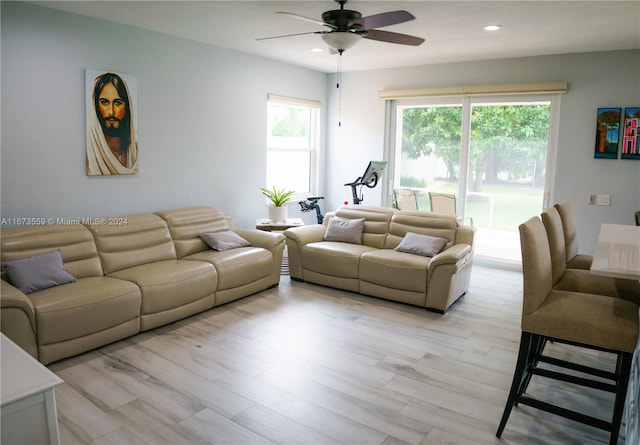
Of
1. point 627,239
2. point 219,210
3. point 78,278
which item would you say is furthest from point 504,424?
point 219,210

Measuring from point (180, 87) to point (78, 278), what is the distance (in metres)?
2.28

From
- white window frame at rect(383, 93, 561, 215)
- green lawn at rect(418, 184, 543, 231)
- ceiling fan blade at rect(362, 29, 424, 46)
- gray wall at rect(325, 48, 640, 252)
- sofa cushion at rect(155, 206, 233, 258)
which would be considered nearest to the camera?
ceiling fan blade at rect(362, 29, 424, 46)

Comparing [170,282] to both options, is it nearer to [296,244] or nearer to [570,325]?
[296,244]

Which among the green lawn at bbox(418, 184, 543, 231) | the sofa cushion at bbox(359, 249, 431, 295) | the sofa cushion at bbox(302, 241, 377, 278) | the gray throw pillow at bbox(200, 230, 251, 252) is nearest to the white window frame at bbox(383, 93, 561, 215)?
the green lawn at bbox(418, 184, 543, 231)

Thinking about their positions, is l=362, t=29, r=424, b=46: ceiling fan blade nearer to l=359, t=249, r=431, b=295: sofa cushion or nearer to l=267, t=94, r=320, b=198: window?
l=359, t=249, r=431, b=295: sofa cushion

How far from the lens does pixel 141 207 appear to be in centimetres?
473

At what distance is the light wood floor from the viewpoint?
8.21ft

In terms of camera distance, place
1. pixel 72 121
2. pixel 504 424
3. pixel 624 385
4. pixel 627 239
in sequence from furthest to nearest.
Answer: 1. pixel 72 121
2. pixel 627 239
3. pixel 504 424
4. pixel 624 385

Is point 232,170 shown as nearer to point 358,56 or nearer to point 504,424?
point 358,56

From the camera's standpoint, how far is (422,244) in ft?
15.6

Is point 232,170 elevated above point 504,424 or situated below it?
above

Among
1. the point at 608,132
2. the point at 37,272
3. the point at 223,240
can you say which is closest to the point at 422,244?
the point at 223,240

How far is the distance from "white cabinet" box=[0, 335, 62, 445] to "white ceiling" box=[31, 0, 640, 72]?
2941 millimetres

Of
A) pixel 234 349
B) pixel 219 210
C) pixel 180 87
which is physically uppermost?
pixel 180 87
